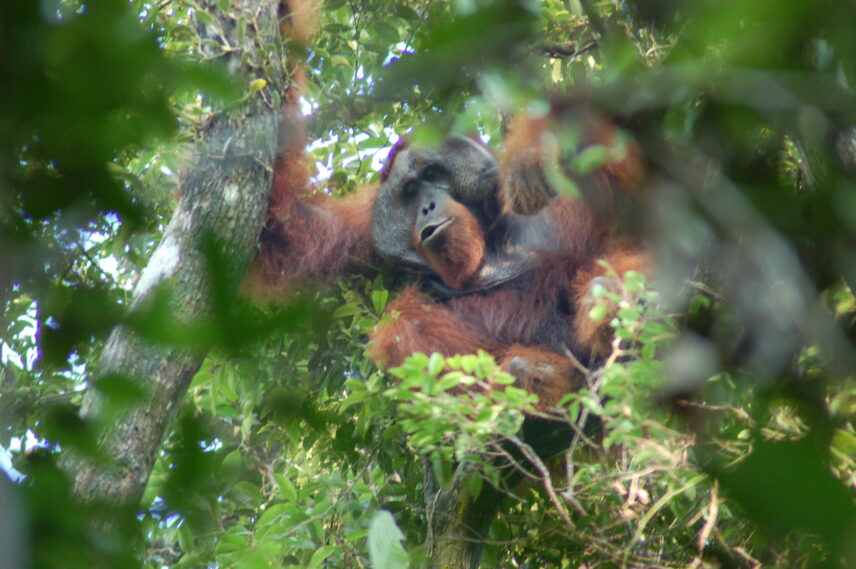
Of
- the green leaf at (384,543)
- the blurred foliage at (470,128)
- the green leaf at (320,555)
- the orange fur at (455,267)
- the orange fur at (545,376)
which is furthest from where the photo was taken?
the orange fur at (455,267)

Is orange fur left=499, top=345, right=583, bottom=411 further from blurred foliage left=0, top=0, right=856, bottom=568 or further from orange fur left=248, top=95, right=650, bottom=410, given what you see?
blurred foliage left=0, top=0, right=856, bottom=568

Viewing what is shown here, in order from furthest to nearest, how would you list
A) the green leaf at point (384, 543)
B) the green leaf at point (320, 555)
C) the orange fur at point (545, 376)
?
the orange fur at point (545, 376), the green leaf at point (320, 555), the green leaf at point (384, 543)

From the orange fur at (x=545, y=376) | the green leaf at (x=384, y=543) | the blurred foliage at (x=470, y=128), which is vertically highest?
the blurred foliage at (x=470, y=128)

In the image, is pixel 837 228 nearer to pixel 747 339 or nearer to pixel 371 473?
pixel 747 339

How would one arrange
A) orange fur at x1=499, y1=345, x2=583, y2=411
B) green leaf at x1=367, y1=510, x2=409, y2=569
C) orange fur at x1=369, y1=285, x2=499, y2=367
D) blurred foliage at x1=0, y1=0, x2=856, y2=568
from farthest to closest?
orange fur at x1=369, y1=285, x2=499, y2=367
orange fur at x1=499, y1=345, x2=583, y2=411
green leaf at x1=367, y1=510, x2=409, y2=569
blurred foliage at x1=0, y1=0, x2=856, y2=568

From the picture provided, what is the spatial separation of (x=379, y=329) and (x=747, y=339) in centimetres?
222

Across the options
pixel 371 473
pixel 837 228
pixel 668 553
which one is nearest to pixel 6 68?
pixel 837 228

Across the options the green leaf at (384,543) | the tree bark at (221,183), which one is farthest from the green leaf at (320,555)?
the green leaf at (384,543)

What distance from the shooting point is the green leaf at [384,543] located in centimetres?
167

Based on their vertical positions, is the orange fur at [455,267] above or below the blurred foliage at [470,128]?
below

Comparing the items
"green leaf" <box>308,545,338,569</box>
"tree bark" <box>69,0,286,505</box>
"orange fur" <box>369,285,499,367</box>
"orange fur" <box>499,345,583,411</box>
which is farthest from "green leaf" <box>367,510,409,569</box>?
"orange fur" <box>369,285,499,367</box>

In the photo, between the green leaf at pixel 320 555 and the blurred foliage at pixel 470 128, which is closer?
the blurred foliage at pixel 470 128

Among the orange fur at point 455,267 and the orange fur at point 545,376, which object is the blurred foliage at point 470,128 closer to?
Result: the orange fur at point 545,376

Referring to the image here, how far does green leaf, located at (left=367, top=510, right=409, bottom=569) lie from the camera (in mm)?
1671
